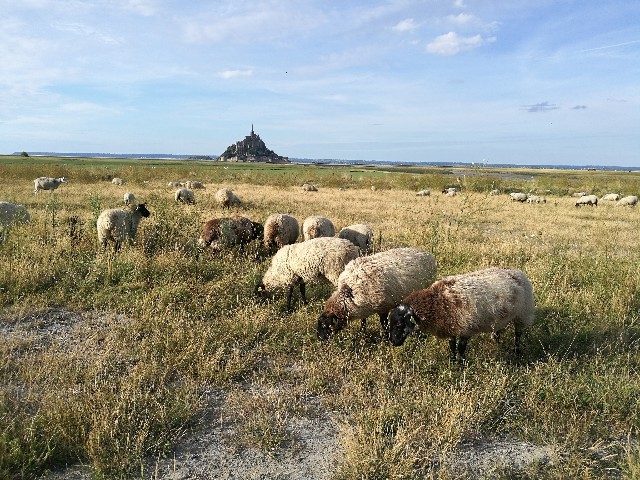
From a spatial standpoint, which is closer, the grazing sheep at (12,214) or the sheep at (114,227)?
the sheep at (114,227)

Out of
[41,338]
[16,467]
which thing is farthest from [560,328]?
[41,338]

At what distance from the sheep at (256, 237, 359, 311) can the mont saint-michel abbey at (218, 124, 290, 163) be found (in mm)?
166345

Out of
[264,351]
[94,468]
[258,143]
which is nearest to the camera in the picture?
[94,468]

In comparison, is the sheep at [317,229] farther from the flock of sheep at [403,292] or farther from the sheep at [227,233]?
the flock of sheep at [403,292]

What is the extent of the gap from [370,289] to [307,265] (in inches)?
74.3

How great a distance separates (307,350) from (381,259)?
2122mm

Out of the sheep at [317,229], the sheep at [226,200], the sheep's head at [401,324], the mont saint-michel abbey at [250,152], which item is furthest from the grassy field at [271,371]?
the mont saint-michel abbey at [250,152]

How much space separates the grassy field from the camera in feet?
14.0

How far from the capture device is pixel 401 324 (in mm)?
6219

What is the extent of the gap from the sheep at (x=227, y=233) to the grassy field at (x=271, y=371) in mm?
654

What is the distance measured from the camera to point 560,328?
7.39m

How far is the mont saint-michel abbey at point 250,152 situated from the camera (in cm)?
17250

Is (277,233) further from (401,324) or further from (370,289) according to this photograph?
(401,324)

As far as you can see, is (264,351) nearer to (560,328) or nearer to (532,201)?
(560,328)
